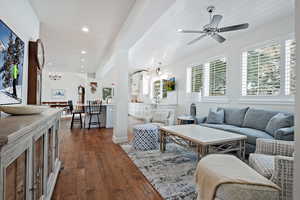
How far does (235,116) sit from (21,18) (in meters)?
4.47

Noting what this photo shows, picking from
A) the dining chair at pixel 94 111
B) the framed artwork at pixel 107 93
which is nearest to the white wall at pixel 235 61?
the dining chair at pixel 94 111

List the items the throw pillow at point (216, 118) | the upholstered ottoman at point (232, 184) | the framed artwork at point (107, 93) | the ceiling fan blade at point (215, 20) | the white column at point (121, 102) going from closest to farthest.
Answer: the upholstered ottoman at point (232, 184)
the ceiling fan blade at point (215, 20)
the white column at point (121, 102)
the throw pillow at point (216, 118)
the framed artwork at point (107, 93)

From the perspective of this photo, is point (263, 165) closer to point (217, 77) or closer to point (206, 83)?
point (217, 77)

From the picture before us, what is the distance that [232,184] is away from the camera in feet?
4.11

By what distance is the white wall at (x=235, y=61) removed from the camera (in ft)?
11.4

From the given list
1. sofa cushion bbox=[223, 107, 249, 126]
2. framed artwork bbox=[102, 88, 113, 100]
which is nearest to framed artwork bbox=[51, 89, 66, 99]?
framed artwork bbox=[102, 88, 113, 100]

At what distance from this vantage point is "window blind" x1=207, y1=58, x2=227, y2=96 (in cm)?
491

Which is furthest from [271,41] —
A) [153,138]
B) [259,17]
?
[153,138]

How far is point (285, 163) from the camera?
129cm

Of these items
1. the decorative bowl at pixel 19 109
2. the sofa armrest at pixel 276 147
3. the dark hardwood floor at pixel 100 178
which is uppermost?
the decorative bowl at pixel 19 109

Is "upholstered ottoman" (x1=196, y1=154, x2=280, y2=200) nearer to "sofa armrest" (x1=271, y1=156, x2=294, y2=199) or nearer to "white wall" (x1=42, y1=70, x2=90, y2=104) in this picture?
"sofa armrest" (x1=271, y1=156, x2=294, y2=199)

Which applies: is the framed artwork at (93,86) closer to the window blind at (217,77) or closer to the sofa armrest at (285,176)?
the window blind at (217,77)

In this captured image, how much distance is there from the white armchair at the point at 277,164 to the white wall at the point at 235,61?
1.85m

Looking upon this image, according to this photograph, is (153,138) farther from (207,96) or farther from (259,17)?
(259,17)
